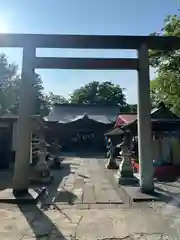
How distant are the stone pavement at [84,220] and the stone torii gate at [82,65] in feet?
3.89

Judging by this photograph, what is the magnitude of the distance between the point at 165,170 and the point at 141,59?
643 centimetres

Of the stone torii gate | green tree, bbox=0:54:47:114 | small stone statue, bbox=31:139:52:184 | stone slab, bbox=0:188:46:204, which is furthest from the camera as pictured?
green tree, bbox=0:54:47:114

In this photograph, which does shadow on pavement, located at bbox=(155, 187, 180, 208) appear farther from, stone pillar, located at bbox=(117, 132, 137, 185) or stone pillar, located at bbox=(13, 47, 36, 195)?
stone pillar, located at bbox=(13, 47, 36, 195)

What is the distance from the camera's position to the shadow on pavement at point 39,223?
15.9 ft

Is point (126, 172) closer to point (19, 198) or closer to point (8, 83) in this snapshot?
point (19, 198)

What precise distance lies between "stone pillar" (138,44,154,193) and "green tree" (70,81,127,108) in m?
57.1

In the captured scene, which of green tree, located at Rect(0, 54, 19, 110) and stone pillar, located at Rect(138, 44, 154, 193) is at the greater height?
green tree, located at Rect(0, 54, 19, 110)

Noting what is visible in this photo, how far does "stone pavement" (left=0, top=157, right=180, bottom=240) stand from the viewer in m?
4.86

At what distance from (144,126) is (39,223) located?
14.4 feet

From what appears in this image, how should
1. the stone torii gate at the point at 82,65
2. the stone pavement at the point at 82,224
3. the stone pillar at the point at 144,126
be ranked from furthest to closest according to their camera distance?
the stone pillar at the point at 144,126
the stone torii gate at the point at 82,65
the stone pavement at the point at 82,224

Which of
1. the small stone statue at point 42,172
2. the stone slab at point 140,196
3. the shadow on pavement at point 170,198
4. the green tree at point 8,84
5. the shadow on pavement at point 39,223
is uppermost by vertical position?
the green tree at point 8,84

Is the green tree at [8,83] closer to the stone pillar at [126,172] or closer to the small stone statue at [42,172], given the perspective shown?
the small stone statue at [42,172]

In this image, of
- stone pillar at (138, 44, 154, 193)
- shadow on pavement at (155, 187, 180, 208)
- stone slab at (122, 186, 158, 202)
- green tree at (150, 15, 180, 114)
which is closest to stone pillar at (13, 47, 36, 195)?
stone slab at (122, 186, 158, 202)

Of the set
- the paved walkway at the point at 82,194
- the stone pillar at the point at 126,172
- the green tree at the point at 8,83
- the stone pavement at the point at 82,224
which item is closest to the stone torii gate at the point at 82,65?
the paved walkway at the point at 82,194
